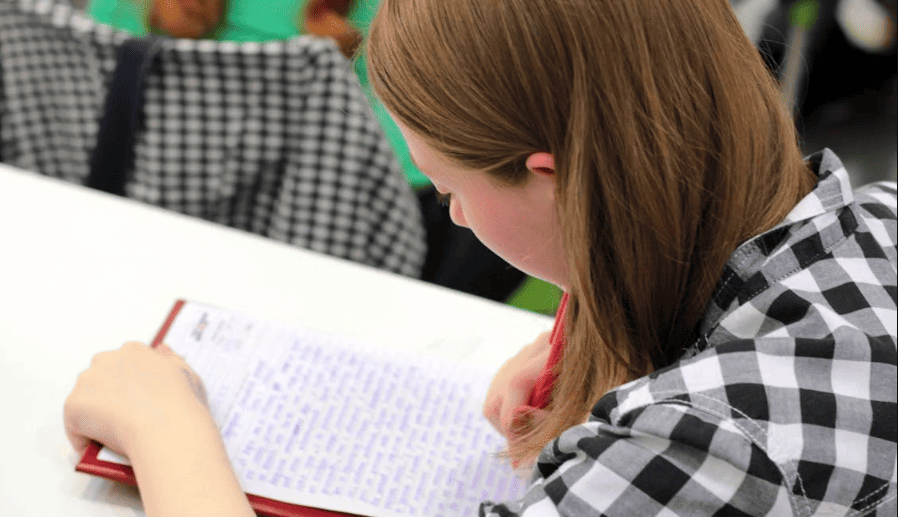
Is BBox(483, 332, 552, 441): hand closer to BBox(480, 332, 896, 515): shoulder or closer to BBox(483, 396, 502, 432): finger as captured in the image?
BBox(483, 396, 502, 432): finger

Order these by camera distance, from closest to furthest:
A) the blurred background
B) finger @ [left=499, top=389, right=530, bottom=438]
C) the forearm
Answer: the forearm → finger @ [left=499, top=389, right=530, bottom=438] → the blurred background

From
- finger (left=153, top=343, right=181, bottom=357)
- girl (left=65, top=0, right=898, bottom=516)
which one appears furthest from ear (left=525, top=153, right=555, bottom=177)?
finger (left=153, top=343, right=181, bottom=357)

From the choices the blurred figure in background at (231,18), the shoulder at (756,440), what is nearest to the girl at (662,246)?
the shoulder at (756,440)

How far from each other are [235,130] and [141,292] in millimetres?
295

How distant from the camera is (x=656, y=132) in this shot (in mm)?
511

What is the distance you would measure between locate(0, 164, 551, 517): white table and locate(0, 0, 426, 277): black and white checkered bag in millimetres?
143

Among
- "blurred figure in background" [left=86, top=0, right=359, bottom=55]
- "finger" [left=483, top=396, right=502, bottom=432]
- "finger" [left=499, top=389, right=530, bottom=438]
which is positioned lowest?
"finger" [left=483, top=396, right=502, bottom=432]

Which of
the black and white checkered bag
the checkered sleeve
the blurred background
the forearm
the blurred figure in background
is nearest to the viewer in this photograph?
the checkered sleeve

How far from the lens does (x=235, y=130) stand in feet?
3.50

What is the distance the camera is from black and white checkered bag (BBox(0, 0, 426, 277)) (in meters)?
1.02

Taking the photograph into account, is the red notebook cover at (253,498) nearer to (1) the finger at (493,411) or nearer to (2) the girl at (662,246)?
(2) the girl at (662,246)

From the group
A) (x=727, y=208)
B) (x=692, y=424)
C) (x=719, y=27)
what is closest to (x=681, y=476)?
(x=692, y=424)

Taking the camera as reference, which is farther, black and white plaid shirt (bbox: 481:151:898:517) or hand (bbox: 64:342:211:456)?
hand (bbox: 64:342:211:456)

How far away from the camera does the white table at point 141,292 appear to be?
0.78 meters
